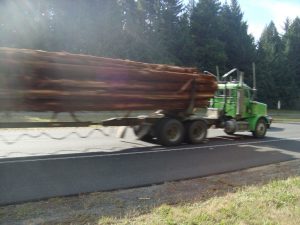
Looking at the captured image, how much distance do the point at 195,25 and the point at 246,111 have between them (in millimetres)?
46523

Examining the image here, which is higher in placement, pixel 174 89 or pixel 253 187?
pixel 174 89

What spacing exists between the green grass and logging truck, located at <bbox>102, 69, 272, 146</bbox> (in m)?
7.09

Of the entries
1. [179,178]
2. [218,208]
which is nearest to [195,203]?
[218,208]

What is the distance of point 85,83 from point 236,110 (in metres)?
7.96

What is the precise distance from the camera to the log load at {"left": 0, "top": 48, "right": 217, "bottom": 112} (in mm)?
11273

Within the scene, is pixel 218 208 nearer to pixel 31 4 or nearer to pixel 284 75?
pixel 31 4

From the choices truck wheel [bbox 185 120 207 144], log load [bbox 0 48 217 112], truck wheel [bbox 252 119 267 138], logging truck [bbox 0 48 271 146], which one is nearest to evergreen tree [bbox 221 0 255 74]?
truck wheel [bbox 252 119 267 138]

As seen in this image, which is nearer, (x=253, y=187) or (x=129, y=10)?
(x=253, y=187)

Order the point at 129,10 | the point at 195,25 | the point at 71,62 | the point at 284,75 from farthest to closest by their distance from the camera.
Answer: the point at 284,75 → the point at 195,25 → the point at 129,10 → the point at 71,62

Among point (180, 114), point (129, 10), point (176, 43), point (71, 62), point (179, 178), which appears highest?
point (129, 10)

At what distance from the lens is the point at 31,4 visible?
42.4 m

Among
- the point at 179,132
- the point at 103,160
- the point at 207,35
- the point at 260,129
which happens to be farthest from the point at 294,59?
the point at 103,160

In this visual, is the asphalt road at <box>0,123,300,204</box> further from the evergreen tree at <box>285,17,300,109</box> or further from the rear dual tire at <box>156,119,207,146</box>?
the evergreen tree at <box>285,17,300,109</box>

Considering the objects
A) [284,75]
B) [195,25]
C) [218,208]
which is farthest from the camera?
[284,75]
